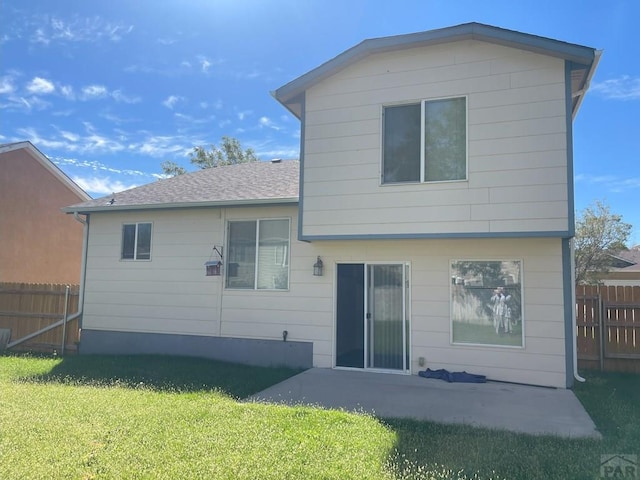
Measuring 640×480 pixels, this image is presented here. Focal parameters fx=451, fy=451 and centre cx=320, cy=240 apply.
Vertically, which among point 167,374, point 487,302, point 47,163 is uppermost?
point 47,163

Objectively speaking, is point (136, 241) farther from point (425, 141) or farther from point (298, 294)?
point (425, 141)

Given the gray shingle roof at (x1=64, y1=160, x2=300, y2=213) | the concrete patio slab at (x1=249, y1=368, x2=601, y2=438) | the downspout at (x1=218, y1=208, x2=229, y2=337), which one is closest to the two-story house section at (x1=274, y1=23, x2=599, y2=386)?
the concrete patio slab at (x1=249, y1=368, x2=601, y2=438)

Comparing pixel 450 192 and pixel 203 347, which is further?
pixel 203 347

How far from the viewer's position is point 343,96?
27.5 feet

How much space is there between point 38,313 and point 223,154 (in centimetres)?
2170

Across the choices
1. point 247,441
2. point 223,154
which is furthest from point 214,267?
point 223,154

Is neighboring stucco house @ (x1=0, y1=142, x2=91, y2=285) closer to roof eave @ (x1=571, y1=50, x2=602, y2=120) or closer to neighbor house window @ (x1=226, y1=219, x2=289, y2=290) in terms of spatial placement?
neighbor house window @ (x1=226, y1=219, x2=289, y2=290)

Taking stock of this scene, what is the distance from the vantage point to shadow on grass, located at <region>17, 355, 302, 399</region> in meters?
7.10

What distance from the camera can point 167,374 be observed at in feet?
26.0

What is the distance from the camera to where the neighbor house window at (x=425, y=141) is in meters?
7.59

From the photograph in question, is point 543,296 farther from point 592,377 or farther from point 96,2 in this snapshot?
point 96,2

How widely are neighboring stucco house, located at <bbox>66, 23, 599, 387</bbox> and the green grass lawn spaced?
2.15m

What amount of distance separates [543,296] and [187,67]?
1082cm

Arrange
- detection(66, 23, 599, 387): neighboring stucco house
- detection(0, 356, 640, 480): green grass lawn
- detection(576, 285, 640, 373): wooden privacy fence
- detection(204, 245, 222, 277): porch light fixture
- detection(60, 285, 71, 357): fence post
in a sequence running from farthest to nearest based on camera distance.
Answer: detection(60, 285, 71, 357): fence post
detection(204, 245, 222, 277): porch light fixture
detection(576, 285, 640, 373): wooden privacy fence
detection(66, 23, 599, 387): neighboring stucco house
detection(0, 356, 640, 480): green grass lawn
